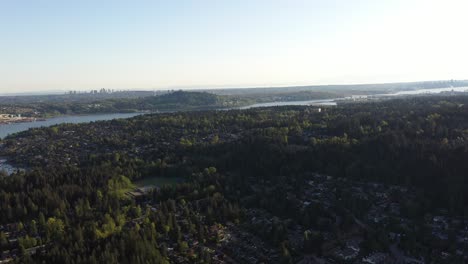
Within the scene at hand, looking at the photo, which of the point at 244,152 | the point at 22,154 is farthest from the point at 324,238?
the point at 22,154

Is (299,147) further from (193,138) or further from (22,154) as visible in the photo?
(22,154)

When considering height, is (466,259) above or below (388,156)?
below

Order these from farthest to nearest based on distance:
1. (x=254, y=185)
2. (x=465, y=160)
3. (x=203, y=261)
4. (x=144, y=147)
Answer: (x=144, y=147) → (x=254, y=185) → (x=465, y=160) → (x=203, y=261)

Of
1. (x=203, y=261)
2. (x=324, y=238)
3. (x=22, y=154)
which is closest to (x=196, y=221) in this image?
(x=203, y=261)

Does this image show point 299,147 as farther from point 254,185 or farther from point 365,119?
point 365,119

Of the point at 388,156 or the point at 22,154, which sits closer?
the point at 388,156

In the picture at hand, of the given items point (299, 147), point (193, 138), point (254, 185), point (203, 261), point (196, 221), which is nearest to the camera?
point (203, 261)
